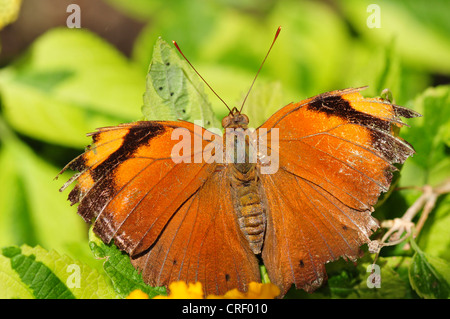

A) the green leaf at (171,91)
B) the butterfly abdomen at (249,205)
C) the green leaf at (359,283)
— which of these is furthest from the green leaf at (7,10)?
the green leaf at (359,283)

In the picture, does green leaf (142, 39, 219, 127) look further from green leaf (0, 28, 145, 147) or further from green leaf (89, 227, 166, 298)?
green leaf (0, 28, 145, 147)

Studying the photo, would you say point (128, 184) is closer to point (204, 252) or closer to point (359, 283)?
point (204, 252)

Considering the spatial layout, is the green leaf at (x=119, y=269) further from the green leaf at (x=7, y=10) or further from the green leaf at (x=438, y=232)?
the green leaf at (x=7, y=10)

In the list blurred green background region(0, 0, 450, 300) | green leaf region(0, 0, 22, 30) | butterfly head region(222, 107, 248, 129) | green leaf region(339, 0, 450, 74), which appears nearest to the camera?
butterfly head region(222, 107, 248, 129)

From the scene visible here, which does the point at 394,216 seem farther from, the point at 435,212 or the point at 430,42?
the point at 430,42

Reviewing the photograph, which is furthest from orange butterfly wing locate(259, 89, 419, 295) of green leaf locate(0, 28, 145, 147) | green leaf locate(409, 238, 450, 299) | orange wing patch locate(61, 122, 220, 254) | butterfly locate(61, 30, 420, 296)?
green leaf locate(0, 28, 145, 147)
